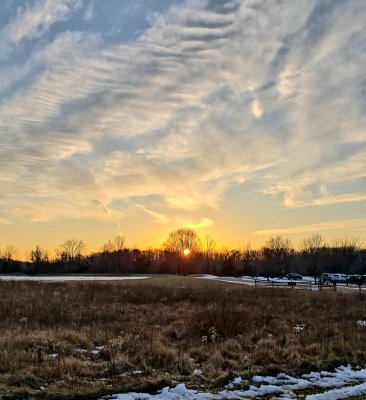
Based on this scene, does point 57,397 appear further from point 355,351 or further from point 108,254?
point 108,254

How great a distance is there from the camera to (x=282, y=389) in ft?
30.7

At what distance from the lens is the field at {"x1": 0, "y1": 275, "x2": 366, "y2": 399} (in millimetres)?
9742

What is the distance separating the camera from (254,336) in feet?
57.0

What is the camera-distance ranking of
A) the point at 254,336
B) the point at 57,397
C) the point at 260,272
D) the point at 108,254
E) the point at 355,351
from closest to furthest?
the point at 57,397 → the point at 355,351 → the point at 254,336 → the point at 260,272 → the point at 108,254

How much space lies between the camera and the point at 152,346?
13930 mm

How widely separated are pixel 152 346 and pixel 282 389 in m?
5.47

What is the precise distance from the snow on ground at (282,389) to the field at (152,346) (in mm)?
380

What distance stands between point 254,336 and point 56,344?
7.27 metres

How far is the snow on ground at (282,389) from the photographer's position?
28.0ft

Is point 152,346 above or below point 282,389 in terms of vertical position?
above

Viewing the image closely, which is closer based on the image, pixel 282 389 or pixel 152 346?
pixel 282 389

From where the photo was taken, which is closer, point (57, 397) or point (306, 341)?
point (57, 397)

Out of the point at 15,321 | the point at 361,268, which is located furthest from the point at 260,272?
the point at 15,321

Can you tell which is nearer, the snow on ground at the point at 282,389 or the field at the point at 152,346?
the snow on ground at the point at 282,389
